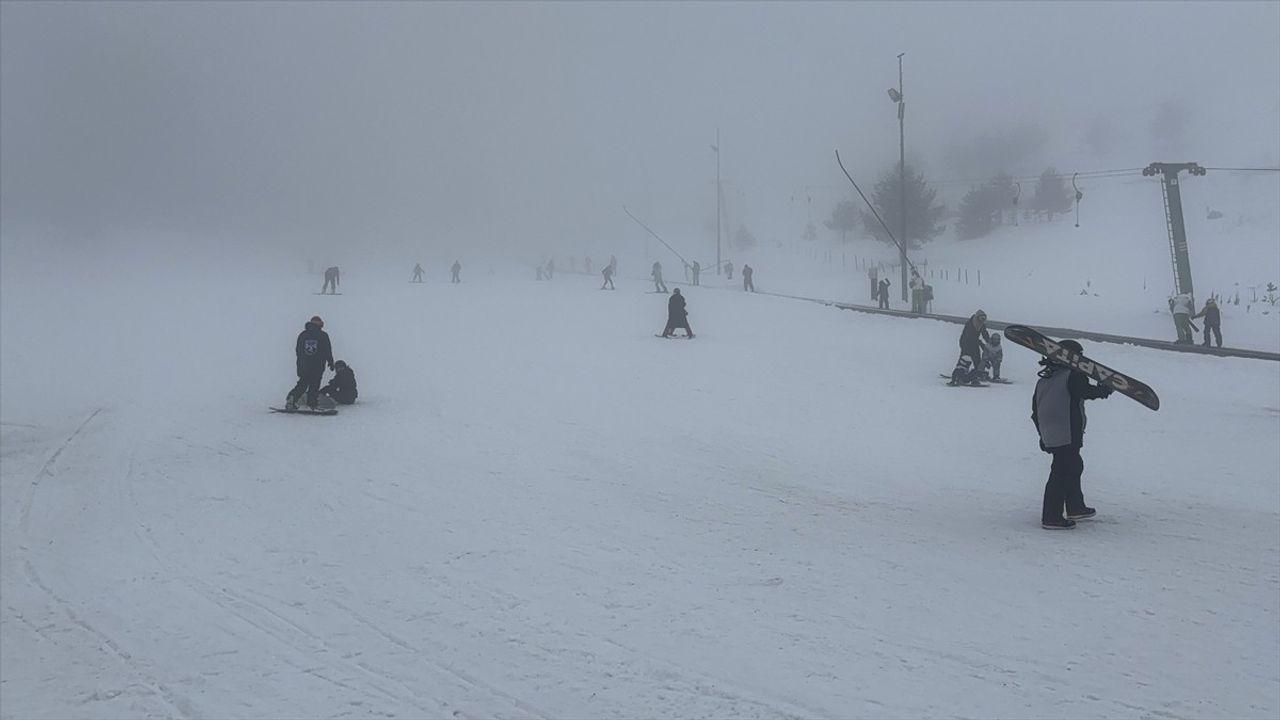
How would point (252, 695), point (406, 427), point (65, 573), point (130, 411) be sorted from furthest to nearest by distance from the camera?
point (130, 411) < point (406, 427) < point (65, 573) < point (252, 695)

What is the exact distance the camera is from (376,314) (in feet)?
111

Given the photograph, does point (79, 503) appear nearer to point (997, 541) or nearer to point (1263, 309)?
point (997, 541)

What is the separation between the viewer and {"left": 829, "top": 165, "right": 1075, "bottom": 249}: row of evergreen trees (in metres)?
68.1

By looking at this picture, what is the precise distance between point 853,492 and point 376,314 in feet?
86.1

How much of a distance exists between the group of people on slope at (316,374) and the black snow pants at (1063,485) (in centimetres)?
1052

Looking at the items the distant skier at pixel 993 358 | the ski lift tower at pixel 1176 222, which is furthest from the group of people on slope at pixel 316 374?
the ski lift tower at pixel 1176 222

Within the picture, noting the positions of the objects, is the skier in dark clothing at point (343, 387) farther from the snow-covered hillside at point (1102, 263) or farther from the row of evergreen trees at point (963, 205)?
the row of evergreen trees at point (963, 205)

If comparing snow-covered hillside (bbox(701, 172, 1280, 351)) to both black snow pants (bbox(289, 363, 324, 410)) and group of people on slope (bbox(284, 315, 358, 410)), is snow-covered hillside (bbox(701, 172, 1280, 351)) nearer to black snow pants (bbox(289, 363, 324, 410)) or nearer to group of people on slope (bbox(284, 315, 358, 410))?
group of people on slope (bbox(284, 315, 358, 410))

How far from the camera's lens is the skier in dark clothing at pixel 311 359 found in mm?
15062

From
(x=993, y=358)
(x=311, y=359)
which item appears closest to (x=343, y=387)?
(x=311, y=359)

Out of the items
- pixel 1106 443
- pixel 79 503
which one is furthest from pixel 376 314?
pixel 1106 443

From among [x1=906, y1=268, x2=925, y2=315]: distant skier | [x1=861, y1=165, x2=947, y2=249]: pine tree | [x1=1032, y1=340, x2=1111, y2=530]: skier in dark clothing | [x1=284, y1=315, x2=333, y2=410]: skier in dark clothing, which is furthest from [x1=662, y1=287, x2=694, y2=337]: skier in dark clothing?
[x1=861, y1=165, x2=947, y2=249]: pine tree

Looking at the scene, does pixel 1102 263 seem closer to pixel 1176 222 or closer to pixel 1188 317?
pixel 1176 222

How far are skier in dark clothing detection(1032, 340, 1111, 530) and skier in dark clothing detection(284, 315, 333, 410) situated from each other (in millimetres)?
10563
